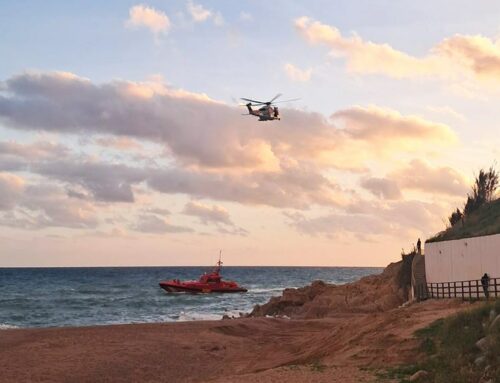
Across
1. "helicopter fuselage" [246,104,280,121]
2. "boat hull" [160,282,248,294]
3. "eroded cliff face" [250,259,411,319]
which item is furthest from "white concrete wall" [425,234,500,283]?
"boat hull" [160,282,248,294]

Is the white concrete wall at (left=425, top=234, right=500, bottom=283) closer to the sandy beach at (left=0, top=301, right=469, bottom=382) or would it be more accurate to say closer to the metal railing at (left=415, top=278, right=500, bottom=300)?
the metal railing at (left=415, top=278, right=500, bottom=300)

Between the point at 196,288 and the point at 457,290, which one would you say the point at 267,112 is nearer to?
the point at 457,290

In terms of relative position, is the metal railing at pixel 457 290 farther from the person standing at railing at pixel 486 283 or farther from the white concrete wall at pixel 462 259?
the white concrete wall at pixel 462 259

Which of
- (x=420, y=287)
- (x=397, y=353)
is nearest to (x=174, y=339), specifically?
(x=420, y=287)

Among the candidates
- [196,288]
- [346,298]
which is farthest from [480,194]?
[196,288]

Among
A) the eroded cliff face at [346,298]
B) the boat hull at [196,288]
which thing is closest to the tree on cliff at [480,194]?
the eroded cliff face at [346,298]

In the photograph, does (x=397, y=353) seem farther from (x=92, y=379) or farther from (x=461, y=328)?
(x=92, y=379)
